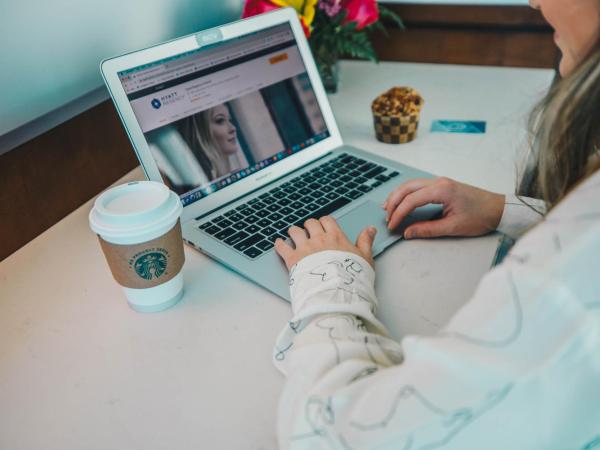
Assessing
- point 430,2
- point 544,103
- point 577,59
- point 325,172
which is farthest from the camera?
point 430,2

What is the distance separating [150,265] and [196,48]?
390 millimetres

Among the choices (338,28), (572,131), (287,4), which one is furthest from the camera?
(338,28)

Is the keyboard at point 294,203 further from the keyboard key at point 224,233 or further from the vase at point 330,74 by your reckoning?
the vase at point 330,74

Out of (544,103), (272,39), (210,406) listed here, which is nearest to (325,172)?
(272,39)

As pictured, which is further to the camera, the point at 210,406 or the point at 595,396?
the point at 210,406

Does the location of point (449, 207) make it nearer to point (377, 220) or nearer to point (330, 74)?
point (377, 220)

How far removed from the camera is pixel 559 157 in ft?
1.85

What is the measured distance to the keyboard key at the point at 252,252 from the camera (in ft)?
2.39

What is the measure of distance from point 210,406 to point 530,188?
1.85 feet

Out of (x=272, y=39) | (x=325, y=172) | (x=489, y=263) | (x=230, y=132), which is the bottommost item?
(x=489, y=263)

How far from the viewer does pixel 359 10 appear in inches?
45.8

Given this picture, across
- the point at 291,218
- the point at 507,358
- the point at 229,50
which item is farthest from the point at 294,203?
the point at 507,358

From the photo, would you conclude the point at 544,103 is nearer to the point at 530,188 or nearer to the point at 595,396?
the point at 530,188

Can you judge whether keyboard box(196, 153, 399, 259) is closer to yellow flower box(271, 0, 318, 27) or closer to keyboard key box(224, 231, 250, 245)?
keyboard key box(224, 231, 250, 245)
